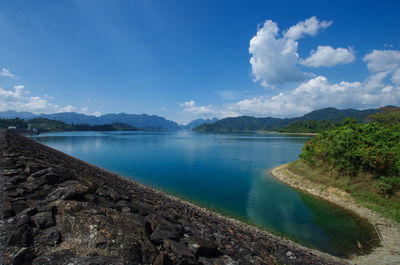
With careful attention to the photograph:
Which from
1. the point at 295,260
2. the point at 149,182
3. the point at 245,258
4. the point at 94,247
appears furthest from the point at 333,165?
the point at 94,247

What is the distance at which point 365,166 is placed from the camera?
51.5ft

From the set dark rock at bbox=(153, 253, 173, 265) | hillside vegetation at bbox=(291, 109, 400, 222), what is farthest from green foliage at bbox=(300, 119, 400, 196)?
dark rock at bbox=(153, 253, 173, 265)

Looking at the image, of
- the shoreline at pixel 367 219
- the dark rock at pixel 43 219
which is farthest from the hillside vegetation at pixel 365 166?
the dark rock at pixel 43 219

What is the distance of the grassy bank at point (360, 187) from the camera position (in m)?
12.4

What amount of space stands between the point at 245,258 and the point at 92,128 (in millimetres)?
205166

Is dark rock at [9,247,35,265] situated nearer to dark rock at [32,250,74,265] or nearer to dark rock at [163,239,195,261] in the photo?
dark rock at [32,250,74,265]

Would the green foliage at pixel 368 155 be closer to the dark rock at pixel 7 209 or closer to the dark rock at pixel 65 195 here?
the dark rock at pixel 65 195

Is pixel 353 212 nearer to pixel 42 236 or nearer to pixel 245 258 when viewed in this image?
pixel 245 258

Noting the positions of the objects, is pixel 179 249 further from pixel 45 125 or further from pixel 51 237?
pixel 45 125

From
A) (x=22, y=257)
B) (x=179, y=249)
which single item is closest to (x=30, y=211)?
(x=22, y=257)

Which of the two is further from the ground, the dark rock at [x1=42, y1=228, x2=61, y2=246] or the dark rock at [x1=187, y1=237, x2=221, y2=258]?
the dark rock at [x1=42, y1=228, x2=61, y2=246]

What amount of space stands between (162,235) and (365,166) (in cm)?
1960

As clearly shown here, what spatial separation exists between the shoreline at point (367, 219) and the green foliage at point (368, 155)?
7.68 ft

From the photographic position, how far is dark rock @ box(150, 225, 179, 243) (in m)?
3.74
